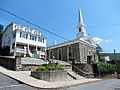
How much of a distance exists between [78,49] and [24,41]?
12.2 m

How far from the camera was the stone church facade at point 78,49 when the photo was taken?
121 feet

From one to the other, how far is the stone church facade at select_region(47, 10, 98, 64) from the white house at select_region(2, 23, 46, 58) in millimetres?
3309

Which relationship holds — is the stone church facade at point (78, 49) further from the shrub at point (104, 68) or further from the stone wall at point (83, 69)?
the stone wall at point (83, 69)

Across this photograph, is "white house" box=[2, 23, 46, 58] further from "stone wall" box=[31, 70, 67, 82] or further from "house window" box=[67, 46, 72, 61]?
"stone wall" box=[31, 70, 67, 82]

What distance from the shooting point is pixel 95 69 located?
31.0 metres

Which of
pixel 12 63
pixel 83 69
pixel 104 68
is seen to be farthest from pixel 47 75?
pixel 104 68

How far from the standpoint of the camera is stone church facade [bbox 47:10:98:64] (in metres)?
37.0

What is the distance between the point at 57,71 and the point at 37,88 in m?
6.14

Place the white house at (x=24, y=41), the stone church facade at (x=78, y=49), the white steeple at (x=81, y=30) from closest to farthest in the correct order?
the white house at (x=24, y=41)
the stone church facade at (x=78, y=49)
the white steeple at (x=81, y=30)

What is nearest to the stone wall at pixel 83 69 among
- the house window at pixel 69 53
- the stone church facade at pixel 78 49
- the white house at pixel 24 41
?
the stone church facade at pixel 78 49

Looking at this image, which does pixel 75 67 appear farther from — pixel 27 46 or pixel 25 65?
pixel 27 46

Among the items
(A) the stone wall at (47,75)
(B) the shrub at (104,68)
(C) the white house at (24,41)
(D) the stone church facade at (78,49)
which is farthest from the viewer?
(D) the stone church facade at (78,49)

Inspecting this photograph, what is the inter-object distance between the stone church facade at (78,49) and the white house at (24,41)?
3.31 m

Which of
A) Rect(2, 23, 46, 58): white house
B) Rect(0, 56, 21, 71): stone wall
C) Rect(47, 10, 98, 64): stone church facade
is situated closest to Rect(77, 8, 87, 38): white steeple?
Rect(47, 10, 98, 64): stone church facade
